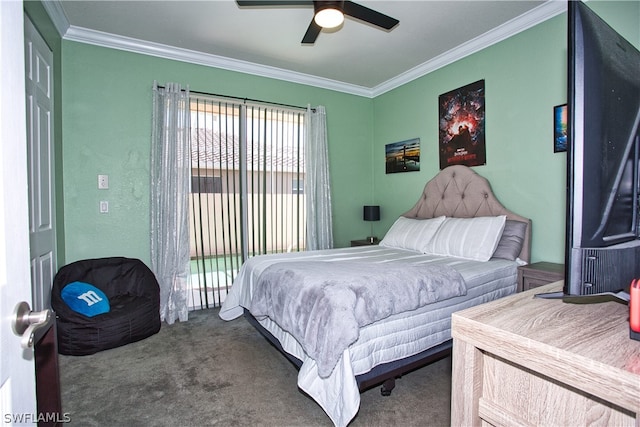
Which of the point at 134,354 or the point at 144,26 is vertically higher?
the point at 144,26

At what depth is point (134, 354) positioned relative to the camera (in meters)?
2.50

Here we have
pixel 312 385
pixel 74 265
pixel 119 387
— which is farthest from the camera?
pixel 74 265

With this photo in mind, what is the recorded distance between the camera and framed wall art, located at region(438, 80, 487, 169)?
127 inches

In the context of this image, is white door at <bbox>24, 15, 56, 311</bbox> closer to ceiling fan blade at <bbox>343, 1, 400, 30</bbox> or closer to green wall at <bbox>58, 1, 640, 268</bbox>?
green wall at <bbox>58, 1, 640, 268</bbox>

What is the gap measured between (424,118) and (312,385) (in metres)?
3.19

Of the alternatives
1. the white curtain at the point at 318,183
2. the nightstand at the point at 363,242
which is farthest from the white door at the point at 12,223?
the nightstand at the point at 363,242

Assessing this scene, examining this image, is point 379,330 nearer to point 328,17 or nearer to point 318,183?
point 328,17

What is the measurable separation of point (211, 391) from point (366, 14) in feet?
8.92

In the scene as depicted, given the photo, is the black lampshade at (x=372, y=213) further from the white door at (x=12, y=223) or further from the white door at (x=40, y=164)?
the white door at (x=12, y=223)

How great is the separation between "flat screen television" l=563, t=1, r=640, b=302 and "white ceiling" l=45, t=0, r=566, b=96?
2.11m

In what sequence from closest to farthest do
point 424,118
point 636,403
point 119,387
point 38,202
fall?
1. point 636,403
2. point 119,387
3. point 38,202
4. point 424,118

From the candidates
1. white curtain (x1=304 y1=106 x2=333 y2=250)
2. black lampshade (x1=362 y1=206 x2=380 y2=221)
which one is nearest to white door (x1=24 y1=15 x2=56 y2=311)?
white curtain (x1=304 y1=106 x2=333 y2=250)

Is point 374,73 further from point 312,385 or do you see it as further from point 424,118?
point 312,385

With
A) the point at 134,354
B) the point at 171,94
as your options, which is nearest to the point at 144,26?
the point at 171,94
